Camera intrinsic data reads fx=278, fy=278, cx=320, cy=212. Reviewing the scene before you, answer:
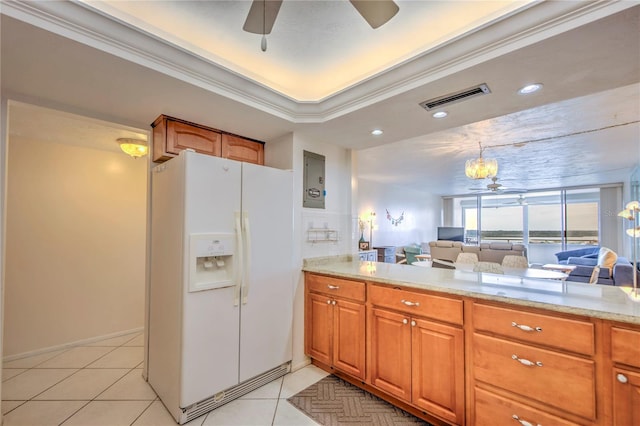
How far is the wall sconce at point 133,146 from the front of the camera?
2924 millimetres

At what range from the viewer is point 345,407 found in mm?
2016

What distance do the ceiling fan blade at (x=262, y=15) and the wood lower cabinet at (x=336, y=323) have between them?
71.1 inches

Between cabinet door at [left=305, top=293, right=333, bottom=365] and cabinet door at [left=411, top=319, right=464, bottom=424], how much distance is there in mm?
795

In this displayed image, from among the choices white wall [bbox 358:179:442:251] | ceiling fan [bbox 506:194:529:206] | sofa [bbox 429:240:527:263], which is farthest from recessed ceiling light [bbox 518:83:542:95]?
ceiling fan [bbox 506:194:529:206]

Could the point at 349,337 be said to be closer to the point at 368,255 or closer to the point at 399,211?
the point at 368,255

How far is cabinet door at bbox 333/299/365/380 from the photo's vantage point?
7.18ft

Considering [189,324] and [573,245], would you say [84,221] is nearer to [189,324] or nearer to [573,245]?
[189,324]

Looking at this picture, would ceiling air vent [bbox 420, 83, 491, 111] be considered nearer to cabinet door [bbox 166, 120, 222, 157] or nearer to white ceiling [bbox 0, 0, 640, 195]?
white ceiling [bbox 0, 0, 640, 195]

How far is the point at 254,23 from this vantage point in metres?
1.38

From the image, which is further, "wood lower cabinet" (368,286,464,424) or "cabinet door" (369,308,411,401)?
"cabinet door" (369,308,411,401)

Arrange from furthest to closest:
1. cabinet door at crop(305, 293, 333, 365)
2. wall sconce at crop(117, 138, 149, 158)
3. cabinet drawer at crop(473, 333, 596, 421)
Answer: wall sconce at crop(117, 138, 149, 158) < cabinet door at crop(305, 293, 333, 365) < cabinet drawer at crop(473, 333, 596, 421)

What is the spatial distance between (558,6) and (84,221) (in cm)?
434

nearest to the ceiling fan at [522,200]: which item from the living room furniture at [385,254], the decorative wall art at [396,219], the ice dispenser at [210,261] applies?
the decorative wall art at [396,219]

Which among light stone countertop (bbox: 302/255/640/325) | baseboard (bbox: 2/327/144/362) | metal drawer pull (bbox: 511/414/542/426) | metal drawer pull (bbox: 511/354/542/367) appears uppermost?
light stone countertop (bbox: 302/255/640/325)
